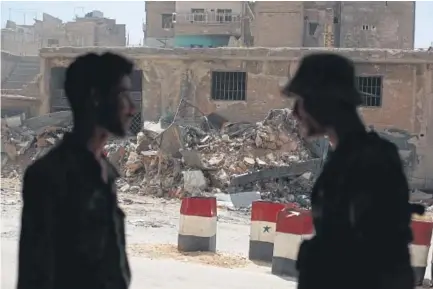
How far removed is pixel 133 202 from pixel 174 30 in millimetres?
26531

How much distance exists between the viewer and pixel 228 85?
2305 centimetres

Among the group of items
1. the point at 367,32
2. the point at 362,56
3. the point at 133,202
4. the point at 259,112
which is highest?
the point at 367,32

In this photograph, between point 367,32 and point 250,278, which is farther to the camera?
point 367,32

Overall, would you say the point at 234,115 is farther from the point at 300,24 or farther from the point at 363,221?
the point at 363,221

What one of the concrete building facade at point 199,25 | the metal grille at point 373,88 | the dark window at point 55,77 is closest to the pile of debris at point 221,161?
the metal grille at point 373,88

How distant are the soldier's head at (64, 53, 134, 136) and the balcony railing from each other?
38.0 meters

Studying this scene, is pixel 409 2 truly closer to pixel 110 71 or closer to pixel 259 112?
pixel 259 112

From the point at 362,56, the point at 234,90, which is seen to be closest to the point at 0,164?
the point at 234,90

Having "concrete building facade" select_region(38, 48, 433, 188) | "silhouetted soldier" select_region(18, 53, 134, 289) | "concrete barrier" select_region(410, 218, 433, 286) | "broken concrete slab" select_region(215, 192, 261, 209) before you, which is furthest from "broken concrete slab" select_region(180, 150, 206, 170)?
"silhouetted soldier" select_region(18, 53, 134, 289)

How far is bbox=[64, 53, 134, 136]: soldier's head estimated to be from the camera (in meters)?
2.77

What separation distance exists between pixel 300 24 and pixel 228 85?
38.4 ft

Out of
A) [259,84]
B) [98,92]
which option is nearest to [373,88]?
[259,84]

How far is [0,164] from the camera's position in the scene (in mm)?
21594

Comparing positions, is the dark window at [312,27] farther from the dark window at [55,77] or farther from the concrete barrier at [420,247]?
the concrete barrier at [420,247]
